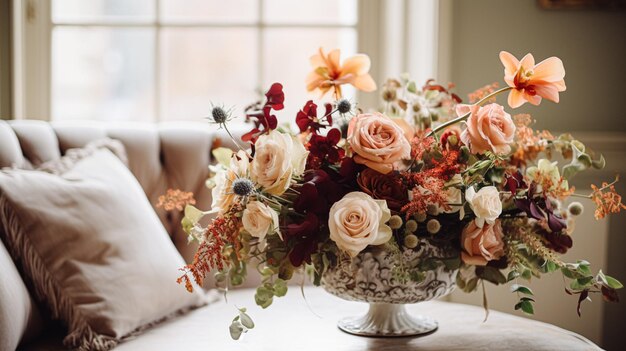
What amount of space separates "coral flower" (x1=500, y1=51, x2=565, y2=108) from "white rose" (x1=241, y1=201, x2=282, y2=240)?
1.44 feet

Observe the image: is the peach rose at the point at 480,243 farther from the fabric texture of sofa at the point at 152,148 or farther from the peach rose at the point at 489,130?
the fabric texture of sofa at the point at 152,148

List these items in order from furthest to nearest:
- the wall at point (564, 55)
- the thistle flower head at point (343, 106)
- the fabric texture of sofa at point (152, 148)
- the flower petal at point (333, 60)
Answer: the wall at point (564, 55) < the fabric texture of sofa at point (152, 148) < the flower petal at point (333, 60) < the thistle flower head at point (343, 106)

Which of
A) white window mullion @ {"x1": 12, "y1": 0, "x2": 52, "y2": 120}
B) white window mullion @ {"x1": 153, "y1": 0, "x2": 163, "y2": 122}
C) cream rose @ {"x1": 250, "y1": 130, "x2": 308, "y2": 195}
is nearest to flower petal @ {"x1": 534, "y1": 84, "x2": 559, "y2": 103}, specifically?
cream rose @ {"x1": 250, "y1": 130, "x2": 308, "y2": 195}

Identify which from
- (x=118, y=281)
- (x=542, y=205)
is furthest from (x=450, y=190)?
(x=118, y=281)

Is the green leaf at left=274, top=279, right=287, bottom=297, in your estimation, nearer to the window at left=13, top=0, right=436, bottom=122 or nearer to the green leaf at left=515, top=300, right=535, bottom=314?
the green leaf at left=515, top=300, right=535, bottom=314

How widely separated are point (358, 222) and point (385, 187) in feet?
0.32

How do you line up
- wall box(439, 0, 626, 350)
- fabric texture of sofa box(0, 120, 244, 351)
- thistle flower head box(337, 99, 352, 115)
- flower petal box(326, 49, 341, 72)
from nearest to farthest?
thistle flower head box(337, 99, 352, 115) → flower petal box(326, 49, 341, 72) → fabric texture of sofa box(0, 120, 244, 351) → wall box(439, 0, 626, 350)

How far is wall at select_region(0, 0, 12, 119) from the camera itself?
210cm

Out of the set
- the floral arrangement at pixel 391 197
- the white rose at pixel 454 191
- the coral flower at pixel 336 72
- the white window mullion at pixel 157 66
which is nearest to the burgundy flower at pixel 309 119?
the floral arrangement at pixel 391 197

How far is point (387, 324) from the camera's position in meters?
1.36

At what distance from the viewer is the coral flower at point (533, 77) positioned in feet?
3.77

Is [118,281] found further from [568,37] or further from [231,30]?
[568,37]

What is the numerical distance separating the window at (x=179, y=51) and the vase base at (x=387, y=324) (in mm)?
1023

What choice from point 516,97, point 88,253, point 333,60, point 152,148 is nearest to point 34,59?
point 152,148
